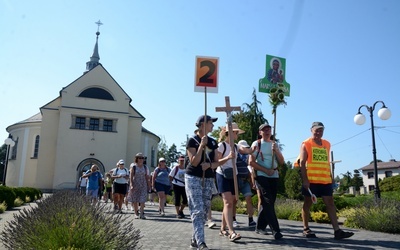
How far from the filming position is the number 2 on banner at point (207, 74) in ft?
20.8

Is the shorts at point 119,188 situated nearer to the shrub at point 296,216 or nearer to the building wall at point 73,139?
the shrub at point 296,216

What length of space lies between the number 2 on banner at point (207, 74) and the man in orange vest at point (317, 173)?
2.24 m

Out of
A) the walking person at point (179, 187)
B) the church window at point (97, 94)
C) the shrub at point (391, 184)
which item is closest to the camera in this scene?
the walking person at point (179, 187)

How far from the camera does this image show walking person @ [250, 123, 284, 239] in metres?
6.75

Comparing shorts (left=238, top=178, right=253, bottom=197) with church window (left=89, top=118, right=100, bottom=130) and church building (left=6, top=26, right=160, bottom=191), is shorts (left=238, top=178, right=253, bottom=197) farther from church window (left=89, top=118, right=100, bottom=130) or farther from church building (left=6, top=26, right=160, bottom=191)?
church window (left=89, top=118, right=100, bottom=130)

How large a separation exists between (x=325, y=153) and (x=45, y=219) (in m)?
5.11

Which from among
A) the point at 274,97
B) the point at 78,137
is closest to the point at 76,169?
the point at 78,137

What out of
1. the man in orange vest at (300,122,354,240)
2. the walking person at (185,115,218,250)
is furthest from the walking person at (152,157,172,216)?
the walking person at (185,115,218,250)

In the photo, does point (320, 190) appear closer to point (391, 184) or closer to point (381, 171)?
point (391, 184)

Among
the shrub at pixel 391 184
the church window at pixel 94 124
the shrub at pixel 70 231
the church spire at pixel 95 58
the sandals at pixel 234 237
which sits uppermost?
the church spire at pixel 95 58

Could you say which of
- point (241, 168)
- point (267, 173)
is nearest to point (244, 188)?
point (241, 168)

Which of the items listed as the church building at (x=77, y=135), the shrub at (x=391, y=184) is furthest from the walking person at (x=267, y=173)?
the church building at (x=77, y=135)

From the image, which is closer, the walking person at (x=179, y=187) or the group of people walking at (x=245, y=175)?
the group of people walking at (x=245, y=175)

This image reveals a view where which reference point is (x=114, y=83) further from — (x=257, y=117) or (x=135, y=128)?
(x=257, y=117)
